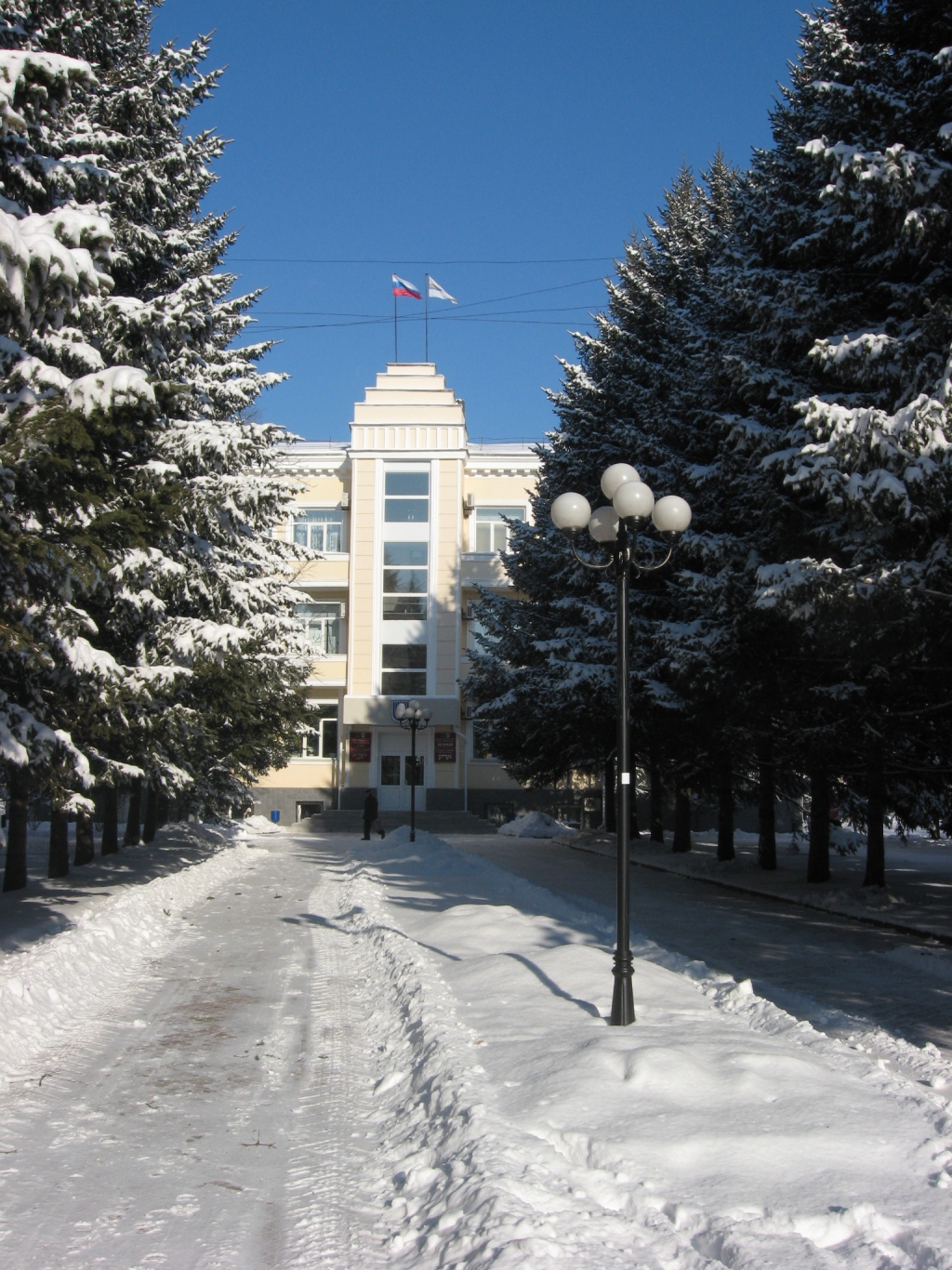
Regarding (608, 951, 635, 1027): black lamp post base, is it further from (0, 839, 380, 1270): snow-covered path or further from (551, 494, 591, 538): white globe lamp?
(551, 494, 591, 538): white globe lamp

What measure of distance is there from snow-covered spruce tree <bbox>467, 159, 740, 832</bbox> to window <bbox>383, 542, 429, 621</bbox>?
16.5 metres

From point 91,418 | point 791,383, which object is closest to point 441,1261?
point 91,418

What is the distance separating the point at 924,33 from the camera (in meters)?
12.4

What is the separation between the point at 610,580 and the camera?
22047mm

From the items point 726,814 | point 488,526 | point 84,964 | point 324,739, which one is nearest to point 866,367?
point 84,964

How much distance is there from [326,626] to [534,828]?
46.7 feet

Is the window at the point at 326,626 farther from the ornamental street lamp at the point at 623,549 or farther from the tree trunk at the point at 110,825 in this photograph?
the ornamental street lamp at the point at 623,549

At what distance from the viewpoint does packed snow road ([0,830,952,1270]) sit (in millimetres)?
4398

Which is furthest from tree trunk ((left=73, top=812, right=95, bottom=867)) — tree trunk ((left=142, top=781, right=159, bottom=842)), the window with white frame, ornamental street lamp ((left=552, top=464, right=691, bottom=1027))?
the window with white frame

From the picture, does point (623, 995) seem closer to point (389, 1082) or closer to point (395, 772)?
point (389, 1082)

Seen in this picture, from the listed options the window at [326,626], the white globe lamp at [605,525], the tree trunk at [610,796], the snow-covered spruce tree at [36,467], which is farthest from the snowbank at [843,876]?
the window at [326,626]

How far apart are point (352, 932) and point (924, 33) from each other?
1291cm

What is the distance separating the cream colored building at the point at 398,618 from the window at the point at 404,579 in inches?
1.6

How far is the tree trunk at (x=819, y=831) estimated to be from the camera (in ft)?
59.6
